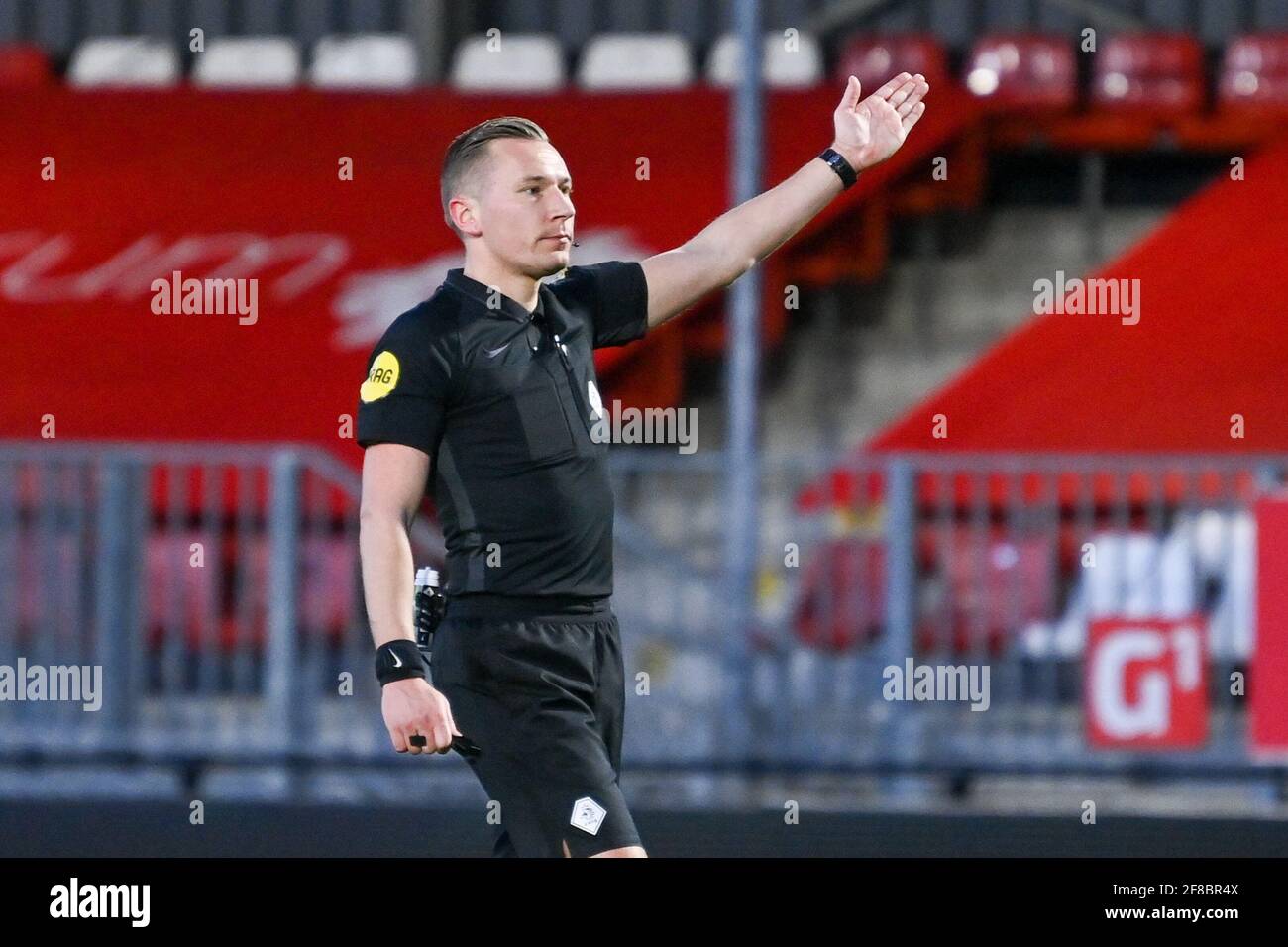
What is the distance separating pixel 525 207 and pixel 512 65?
10676mm

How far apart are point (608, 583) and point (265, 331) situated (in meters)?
8.73

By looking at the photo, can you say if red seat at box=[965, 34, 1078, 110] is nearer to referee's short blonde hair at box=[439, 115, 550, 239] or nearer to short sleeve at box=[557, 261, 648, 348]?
short sleeve at box=[557, 261, 648, 348]

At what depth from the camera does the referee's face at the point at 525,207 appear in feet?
16.9

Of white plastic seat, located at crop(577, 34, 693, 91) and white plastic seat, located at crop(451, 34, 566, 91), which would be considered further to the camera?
white plastic seat, located at crop(451, 34, 566, 91)

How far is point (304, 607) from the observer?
983cm

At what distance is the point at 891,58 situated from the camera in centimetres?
1490

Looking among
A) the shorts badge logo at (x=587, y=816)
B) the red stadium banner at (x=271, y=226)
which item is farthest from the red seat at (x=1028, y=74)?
the shorts badge logo at (x=587, y=816)

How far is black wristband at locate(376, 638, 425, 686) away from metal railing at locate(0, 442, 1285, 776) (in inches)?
187

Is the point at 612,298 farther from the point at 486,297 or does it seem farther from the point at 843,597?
the point at 843,597

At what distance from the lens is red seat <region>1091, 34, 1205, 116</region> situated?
14648 millimetres

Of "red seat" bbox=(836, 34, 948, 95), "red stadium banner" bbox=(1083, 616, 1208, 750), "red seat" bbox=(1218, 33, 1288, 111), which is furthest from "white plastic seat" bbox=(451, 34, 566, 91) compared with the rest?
"red stadium banner" bbox=(1083, 616, 1208, 750)

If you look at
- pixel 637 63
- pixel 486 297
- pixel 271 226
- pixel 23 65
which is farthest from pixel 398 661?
pixel 23 65

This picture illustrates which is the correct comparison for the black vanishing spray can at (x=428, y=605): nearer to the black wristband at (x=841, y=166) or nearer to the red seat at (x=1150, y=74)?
the black wristband at (x=841, y=166)
